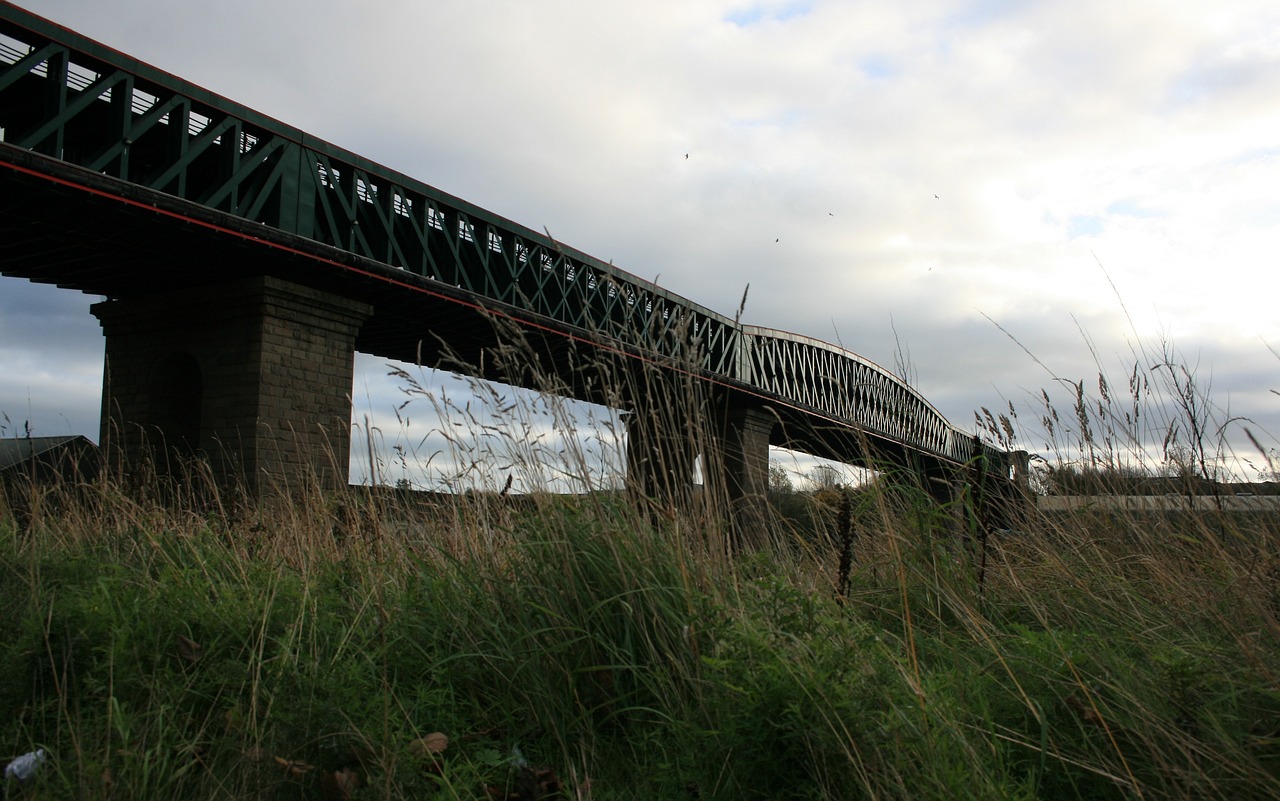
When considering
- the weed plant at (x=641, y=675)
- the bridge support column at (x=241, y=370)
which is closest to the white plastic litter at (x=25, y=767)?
the weed plant at (x=641, y=675)

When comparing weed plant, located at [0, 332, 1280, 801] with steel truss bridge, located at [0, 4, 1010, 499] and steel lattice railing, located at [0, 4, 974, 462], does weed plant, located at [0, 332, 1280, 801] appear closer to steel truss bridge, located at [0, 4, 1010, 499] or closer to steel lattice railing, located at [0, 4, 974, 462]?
steel lattice railing, located at [0, 4, 974, 462]

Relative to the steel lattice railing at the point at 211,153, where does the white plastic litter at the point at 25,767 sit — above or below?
below

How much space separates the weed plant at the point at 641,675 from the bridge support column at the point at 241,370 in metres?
10.3

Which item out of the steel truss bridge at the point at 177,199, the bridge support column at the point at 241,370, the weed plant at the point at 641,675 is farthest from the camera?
the bridge support column at the point at 241,370

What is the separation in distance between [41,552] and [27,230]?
10.4 m

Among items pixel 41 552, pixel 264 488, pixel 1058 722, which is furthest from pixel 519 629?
pixel 264 488

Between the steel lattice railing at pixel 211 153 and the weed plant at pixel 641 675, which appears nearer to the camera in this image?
the weed plant at pixel 641 675

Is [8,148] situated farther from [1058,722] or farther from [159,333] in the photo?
[1058,722]

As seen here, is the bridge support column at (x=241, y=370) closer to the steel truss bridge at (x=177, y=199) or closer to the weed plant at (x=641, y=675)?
the steel truss bridge at (x=177, y=199)

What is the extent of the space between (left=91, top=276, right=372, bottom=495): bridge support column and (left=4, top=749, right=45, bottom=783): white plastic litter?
10.8 m

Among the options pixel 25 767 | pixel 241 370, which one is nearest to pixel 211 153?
pixel 241 370

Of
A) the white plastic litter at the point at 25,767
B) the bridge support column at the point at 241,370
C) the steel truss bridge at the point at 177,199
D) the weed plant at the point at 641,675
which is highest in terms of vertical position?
the steel truss bridge at the point at 177,199

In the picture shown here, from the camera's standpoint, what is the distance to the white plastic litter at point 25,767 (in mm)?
2404

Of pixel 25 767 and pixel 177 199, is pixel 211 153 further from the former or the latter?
pixel 25 767
